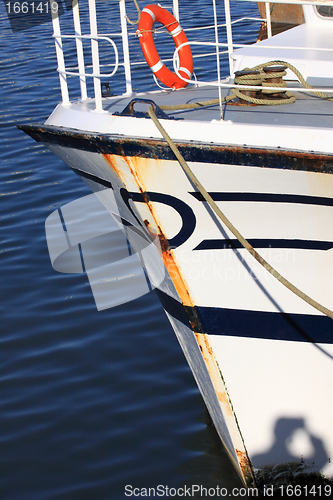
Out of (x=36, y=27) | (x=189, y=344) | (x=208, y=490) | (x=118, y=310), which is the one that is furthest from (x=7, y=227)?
(x=36, y=27)

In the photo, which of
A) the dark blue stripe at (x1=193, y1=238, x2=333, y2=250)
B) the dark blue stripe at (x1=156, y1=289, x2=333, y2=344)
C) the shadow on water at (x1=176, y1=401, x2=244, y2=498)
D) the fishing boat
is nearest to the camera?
the fishing boat

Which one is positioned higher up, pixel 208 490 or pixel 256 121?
pixel 256 121

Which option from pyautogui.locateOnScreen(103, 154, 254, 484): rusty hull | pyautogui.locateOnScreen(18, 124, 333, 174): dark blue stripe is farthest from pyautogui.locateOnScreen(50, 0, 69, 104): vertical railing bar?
pyautogui.locateOnScreen(103, 154, 254, 484): rusty hull

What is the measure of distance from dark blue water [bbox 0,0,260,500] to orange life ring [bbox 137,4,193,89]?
235cm

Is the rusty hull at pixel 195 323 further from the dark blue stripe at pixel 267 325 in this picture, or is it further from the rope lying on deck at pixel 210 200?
the rope lying on deck at pixel 210 200

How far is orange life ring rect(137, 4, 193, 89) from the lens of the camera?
12.9 feet

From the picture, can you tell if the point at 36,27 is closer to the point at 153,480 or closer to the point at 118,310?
the point at 118,310

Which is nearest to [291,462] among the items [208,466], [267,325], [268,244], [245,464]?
[245,464]

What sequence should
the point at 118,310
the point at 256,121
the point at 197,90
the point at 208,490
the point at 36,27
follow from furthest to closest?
A: the point at 36,27, the point at 118,310, the point at 197,90, the point at 208,490, the point at 256,121

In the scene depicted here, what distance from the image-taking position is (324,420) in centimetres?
360

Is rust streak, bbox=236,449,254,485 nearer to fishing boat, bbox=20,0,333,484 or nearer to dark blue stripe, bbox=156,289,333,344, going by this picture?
fishing boat, bbox=20,0,333,484

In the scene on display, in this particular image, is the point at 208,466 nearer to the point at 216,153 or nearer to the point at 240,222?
the point at 240,222

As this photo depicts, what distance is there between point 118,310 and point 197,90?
2.34 metres

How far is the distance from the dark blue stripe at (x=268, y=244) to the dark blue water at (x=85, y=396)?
1.74 metres
